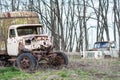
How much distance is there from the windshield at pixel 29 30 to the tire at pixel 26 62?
5.96 ft

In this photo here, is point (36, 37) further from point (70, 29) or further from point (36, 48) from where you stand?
point (70, 29)

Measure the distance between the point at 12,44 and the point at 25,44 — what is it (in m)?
1.00

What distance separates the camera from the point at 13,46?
17328mm

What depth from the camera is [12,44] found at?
17344 millimetres

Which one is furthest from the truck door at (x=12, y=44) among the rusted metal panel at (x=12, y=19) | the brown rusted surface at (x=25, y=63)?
the brown rusted surface at (x=25, y=63)

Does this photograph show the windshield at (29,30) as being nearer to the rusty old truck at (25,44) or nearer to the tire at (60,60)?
the rusty old truck at (25,44)

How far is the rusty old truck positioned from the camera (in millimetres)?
15992

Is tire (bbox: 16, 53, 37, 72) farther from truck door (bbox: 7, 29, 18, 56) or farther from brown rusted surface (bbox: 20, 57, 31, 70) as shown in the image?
truck door (bbox: 7, 29, 18, 56)

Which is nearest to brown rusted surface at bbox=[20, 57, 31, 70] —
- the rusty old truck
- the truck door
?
the rusty old truck

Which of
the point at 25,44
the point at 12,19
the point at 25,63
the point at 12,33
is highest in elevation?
the point at 12,19

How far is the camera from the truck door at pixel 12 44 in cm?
1717

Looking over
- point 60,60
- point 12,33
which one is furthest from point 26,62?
point 12,33

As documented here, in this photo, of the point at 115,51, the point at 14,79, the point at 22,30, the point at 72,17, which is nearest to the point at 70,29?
the point at 72,17

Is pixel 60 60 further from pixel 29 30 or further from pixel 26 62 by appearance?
pixel 29 30
